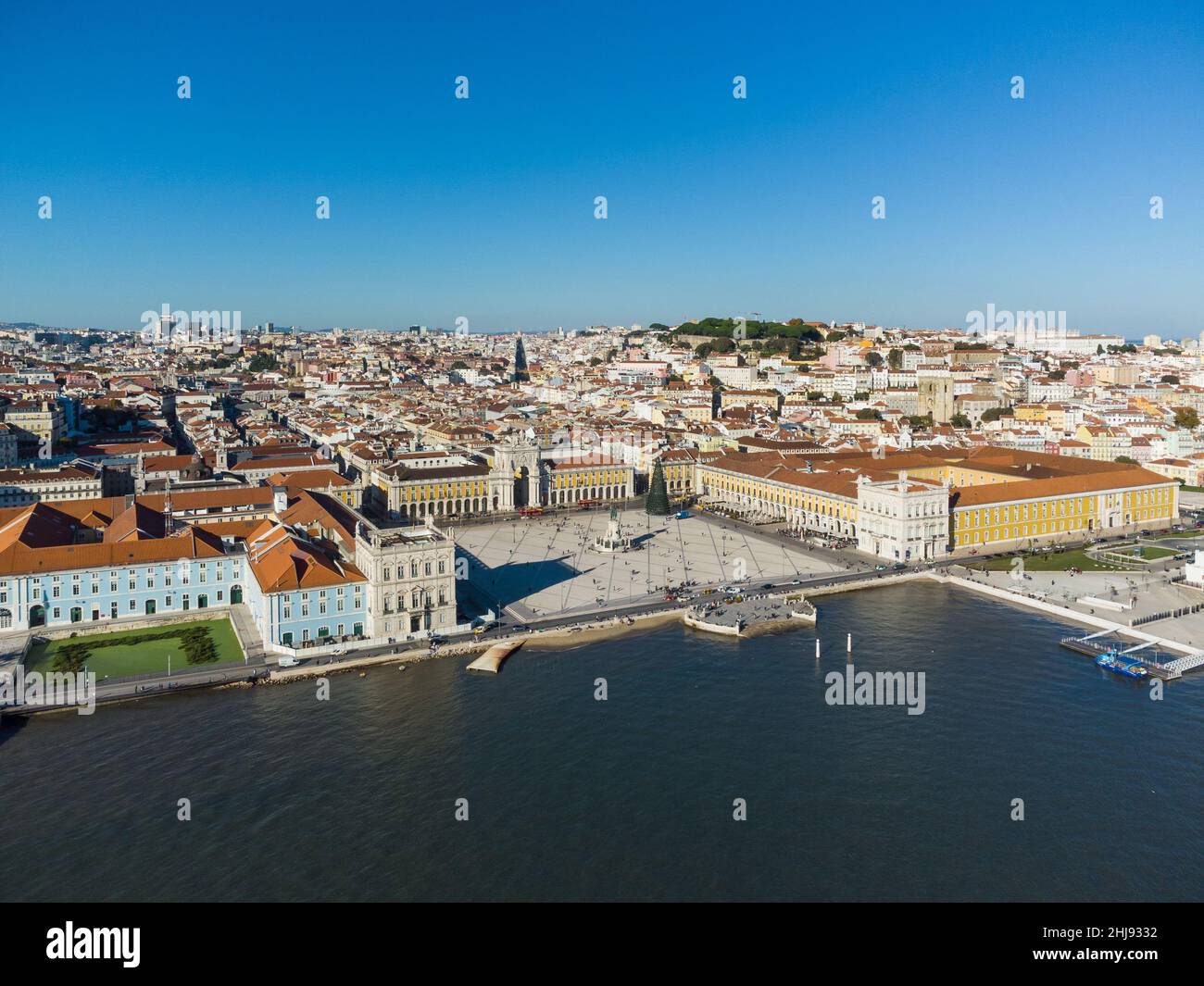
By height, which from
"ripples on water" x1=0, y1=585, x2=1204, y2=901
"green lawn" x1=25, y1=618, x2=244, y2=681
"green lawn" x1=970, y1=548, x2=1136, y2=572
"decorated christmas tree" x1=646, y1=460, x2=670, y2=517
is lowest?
"ripples on water" x1=0, y1=585, x2=1204, y2=901

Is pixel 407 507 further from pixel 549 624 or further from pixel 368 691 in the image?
pixel 368 691

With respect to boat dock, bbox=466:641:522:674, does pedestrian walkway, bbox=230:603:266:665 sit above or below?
above

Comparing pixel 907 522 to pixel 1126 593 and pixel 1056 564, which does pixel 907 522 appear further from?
pixel 1126 593

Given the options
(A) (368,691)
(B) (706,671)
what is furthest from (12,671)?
(B) (706,671)

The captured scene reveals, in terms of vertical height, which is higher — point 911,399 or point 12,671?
point 911,399

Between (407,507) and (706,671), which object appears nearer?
(706,671)

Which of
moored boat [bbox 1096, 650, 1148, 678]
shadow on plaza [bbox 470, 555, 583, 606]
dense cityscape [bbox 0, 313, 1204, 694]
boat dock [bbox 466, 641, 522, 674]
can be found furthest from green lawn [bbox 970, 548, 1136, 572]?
boat dock [bbox 466, 641, 522, 674]

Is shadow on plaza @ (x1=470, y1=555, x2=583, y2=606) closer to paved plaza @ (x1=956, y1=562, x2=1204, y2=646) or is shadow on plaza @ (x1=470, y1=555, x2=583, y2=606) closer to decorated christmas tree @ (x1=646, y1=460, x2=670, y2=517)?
decorated christmas tree @ (x1=646, y1=460, x2=670, y2=517)
